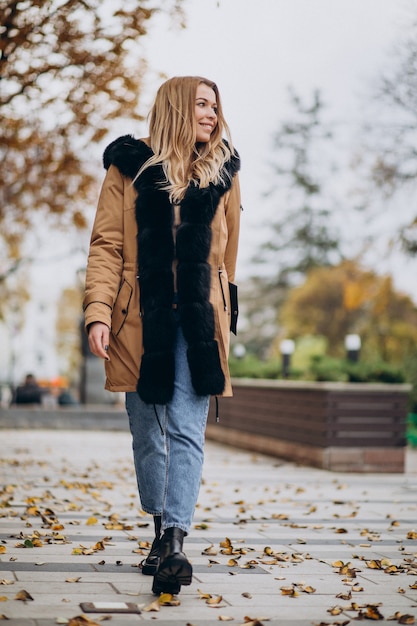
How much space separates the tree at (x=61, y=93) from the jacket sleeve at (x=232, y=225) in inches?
261

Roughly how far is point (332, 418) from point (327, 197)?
4340cm

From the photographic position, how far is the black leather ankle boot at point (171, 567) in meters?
4.31

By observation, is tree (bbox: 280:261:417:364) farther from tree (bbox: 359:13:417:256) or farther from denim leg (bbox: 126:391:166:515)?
denim leg (bbox: 126:391:166:515)

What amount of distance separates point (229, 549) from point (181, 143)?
230 cm

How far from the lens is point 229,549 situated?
5871mm

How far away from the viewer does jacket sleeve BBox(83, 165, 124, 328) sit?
4566 mm

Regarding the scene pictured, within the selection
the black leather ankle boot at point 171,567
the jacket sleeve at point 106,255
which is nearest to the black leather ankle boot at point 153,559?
the black leather ankle boot at point 171,567

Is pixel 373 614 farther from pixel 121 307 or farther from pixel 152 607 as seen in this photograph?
pixel 121 307

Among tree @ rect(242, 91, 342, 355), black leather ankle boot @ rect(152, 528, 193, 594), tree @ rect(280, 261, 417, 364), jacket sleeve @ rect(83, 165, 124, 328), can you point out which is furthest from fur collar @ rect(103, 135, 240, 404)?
tree @ rect(242, 91, 342, 355)

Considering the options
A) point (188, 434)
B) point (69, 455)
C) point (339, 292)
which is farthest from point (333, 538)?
point (339, 292)

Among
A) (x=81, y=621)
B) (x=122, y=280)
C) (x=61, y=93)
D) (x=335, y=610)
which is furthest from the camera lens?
(x=61, y=93)

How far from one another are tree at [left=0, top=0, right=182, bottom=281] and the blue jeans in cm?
715

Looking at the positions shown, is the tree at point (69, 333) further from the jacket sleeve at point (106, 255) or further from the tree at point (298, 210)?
the jacket sleeve at point (106, 255)

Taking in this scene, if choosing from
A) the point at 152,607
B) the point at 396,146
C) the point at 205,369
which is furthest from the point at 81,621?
the point at 396,146
